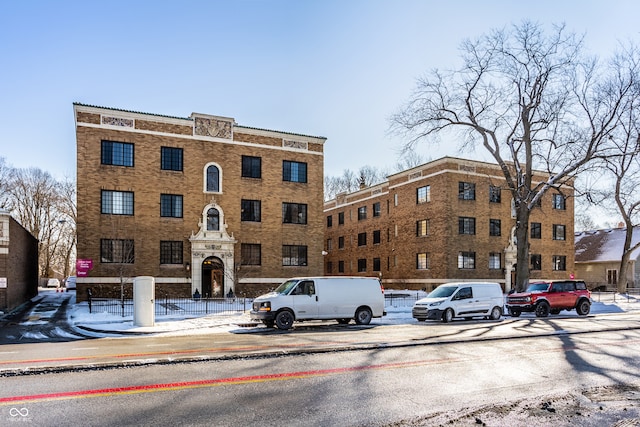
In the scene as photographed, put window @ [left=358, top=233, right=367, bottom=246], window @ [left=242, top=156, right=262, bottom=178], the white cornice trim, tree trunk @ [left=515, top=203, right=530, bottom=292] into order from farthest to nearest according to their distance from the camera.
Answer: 1. window @ [left=358, top=233, right=367, bottom=246]
2. window @ [left=242, top=156, right=262, bottom=178]
3. the white cornice trim
4. tree trunk @ [left=515, top=203, right=530, bottom=292]

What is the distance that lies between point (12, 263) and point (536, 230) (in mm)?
41963

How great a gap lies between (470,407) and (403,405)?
0.90 m

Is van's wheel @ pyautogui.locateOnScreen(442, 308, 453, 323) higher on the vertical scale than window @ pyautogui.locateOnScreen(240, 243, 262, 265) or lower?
lower

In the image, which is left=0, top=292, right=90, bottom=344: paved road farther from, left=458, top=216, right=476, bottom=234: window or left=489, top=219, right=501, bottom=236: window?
left=489, top=219, right=501, bottom=236: window

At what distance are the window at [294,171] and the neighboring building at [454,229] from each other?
12.0m

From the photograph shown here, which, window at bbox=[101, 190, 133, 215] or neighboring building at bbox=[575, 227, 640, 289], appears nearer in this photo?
window at bbox=[101, 190, 133, 215]

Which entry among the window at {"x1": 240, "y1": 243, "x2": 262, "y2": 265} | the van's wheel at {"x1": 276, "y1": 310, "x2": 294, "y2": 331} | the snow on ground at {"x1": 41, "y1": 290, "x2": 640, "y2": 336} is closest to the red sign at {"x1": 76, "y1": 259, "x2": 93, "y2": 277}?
the snow on ground at {"x1": 41, "y1": 290, "x2": 640, "y2": 336}

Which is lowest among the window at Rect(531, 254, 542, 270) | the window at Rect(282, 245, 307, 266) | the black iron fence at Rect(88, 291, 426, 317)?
the black iron fence at Rect(88, 291, 426, 317)

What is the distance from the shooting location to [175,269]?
3553 cm

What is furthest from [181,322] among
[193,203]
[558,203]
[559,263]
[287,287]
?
[558,203]

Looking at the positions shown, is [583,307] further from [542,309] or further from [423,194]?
[423,194]

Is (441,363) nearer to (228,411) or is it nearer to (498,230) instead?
(228,411)

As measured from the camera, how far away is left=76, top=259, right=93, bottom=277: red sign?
32.3 meters

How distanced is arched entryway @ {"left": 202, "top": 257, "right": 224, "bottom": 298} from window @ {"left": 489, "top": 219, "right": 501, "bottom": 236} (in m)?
23.7
